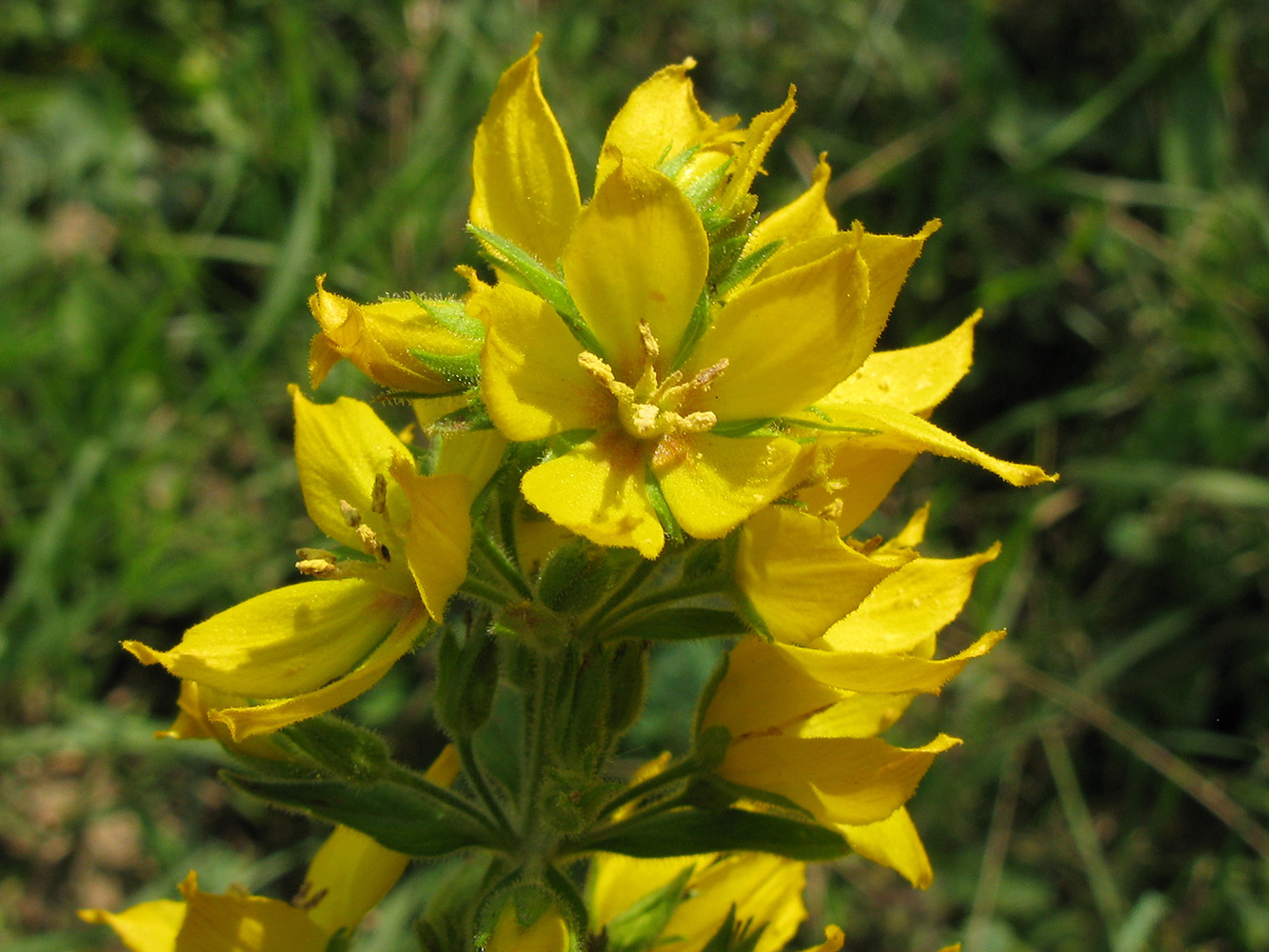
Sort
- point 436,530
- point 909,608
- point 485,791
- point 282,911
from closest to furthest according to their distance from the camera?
point 436,530 → point 909,608 → point 282,911 → point 485,791

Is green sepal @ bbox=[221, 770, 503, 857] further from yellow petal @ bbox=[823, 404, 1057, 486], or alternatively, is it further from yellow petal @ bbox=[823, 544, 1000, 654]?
yellow petal @ bbox=[823, 404, 1057, 486]

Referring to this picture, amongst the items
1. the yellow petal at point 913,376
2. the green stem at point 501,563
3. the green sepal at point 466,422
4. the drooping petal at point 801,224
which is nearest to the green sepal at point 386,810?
the green stem at point 501,563

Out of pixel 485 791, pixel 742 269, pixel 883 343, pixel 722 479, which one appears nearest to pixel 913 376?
pixel 742 269

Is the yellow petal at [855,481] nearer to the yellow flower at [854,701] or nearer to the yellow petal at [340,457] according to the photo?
the yellow flower at [854,701]

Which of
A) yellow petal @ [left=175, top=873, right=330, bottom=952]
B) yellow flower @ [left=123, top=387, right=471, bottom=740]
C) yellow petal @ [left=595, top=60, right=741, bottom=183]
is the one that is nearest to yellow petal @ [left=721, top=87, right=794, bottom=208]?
yellow petal @ [left=595, top=60, right=741, bottom=183]

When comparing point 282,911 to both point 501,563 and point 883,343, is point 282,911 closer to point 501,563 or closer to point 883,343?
point 501,563

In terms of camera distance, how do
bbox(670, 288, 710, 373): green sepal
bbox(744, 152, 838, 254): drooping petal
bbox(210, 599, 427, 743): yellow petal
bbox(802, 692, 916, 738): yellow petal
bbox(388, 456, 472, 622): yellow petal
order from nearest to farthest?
bbox(388, 456, 472, 622): yellow petal, bbox(210, 599, 427, 743): yellow petal, bbox(670, 288, 710, 373): green sepal, bbox(744, 152, 838, 254): drooping petal, bbox(802, 692, 916, 738): yellow petal
